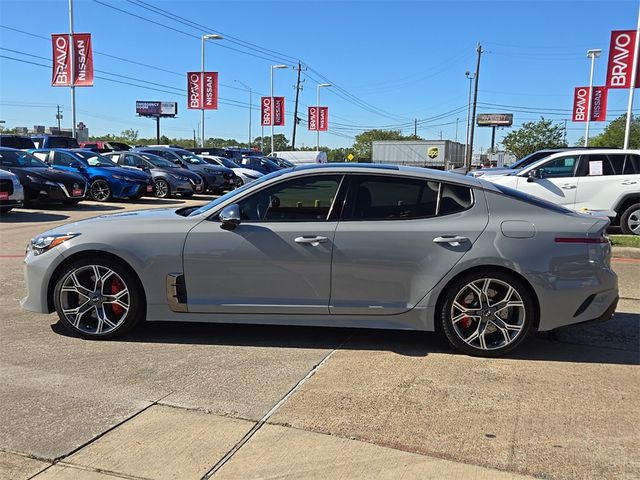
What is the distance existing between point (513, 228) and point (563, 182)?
7.93 metres

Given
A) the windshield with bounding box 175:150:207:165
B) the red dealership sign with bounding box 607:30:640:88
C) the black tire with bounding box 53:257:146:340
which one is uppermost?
the red dealership sign with bounding box 607:30:640:88

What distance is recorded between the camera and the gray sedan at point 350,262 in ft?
14.3

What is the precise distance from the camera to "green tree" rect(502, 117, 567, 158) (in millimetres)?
68438

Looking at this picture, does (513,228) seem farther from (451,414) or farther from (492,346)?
(451,414)

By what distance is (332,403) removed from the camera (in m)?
3.60

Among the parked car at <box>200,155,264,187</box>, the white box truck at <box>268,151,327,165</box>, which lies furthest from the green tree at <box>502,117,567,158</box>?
the parked car at <box>200,155,264,187</box>

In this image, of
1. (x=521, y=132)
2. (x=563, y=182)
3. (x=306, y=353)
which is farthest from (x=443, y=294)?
(x=521, y=132)

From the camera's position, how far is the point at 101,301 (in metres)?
4.65

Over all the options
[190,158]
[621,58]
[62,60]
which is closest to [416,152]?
[62,60]

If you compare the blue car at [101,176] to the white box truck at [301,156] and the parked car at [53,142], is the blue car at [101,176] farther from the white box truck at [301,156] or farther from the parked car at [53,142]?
the white box truck at [301,156]

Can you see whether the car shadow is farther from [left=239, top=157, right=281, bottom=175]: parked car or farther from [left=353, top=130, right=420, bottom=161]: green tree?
[left=353, top=130, right=420, bottom=161]: green tree

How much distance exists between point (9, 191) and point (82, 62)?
16.9 metres

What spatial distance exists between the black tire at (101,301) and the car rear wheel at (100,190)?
12847 mm

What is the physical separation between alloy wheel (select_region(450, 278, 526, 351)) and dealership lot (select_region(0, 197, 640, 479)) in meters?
0.19
